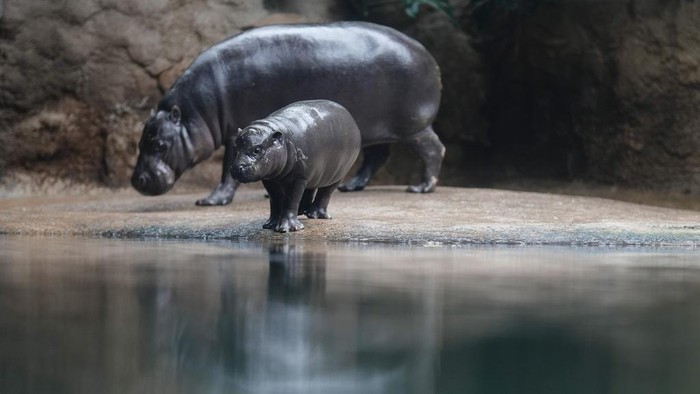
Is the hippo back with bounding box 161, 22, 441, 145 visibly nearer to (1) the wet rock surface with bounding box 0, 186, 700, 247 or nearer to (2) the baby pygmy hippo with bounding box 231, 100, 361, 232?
(1) the wet rock surface with bounding box 0, 186, 700, 247

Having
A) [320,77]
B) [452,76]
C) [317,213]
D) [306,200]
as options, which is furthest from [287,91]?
[452,76]

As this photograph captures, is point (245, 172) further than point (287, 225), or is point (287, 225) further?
point (287, 225)

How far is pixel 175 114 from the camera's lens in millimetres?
8883

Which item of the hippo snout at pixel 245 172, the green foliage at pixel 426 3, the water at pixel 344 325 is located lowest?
the water at pixel 344 325

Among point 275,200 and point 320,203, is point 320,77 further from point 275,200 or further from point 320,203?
point 275,200

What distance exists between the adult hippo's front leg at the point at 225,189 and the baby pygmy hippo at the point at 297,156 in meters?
1.30

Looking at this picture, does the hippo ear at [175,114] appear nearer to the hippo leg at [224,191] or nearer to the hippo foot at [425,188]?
the hippo leg at [224,191]

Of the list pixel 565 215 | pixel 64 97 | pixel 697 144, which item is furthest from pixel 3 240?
pixel 697 144

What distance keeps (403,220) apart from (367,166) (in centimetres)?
255

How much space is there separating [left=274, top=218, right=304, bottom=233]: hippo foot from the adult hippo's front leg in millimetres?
1915

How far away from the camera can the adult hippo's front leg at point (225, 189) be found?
887cm

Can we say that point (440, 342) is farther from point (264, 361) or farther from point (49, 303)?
point (49, 303)

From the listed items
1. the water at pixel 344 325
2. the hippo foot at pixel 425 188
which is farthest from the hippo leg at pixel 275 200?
the hippo foot at pixel 425 188

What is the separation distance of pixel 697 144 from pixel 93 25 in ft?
19.2
